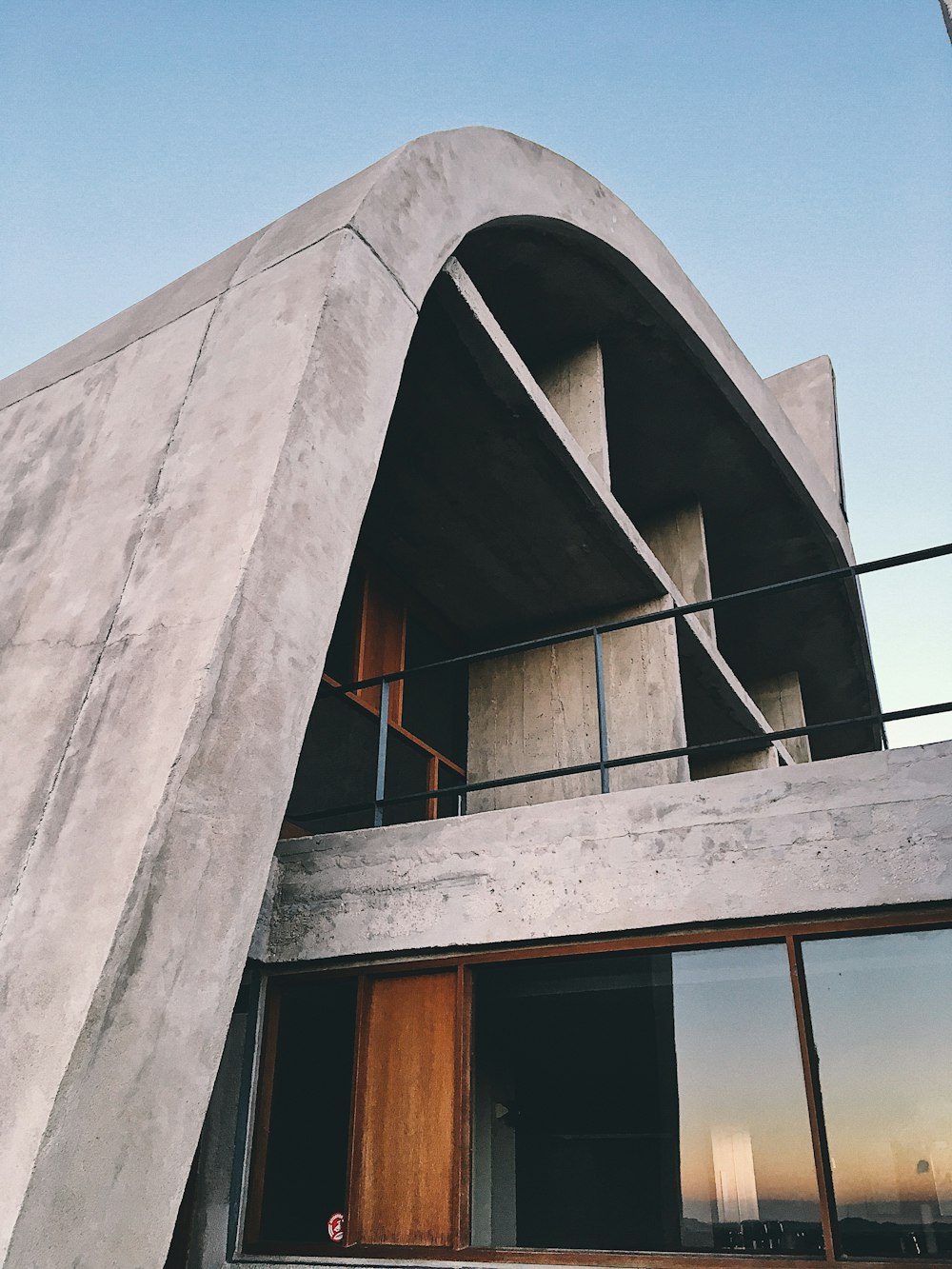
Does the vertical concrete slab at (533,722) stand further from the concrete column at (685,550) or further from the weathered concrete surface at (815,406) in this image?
the weathered concrete surface at (815,406)

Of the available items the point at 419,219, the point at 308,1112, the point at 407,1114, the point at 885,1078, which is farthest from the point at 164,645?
the point at 885,1078

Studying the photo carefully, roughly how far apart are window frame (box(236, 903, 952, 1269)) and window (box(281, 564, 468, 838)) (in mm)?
1540

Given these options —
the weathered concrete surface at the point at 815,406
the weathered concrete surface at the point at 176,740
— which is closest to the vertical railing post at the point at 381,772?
the weathered concrete surface at the point at 176,740

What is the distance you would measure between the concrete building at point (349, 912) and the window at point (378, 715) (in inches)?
63.6

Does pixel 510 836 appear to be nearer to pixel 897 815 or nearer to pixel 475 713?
pixel 897 815

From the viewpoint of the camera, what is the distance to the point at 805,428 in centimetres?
1462

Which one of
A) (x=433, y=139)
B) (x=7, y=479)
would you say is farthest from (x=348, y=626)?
(x=433, y=139)

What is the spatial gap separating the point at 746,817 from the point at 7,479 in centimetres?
462

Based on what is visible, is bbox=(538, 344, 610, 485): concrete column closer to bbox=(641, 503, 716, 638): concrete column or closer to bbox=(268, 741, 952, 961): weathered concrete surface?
bbox=(641, 503, 716, 638): concrete column

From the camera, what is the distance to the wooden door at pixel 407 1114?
5004 millimetres

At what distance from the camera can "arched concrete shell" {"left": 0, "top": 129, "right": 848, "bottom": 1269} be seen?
333 cm

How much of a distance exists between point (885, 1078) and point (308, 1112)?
3.03 metres

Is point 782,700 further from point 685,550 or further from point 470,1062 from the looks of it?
point 470,1062

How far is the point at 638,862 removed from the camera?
504 centimetres
